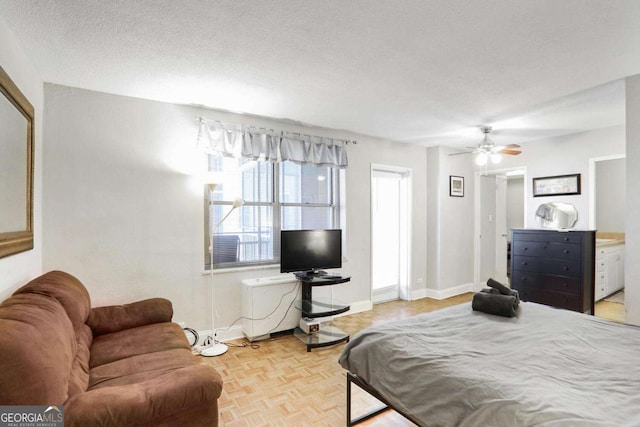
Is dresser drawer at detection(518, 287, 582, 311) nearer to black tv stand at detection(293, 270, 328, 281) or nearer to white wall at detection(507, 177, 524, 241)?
black tv stand at detection(293, 270, 328, 281)

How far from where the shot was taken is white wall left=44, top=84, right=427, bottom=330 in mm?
2664

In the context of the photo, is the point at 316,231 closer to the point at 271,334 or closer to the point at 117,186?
the point at 271,334

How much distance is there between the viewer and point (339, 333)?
349cm

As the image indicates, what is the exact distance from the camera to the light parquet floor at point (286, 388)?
2076 millimetres

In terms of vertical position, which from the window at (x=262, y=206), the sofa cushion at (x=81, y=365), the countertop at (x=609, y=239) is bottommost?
the sofa cushion at (x=81, y=365)

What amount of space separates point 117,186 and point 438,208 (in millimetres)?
4427

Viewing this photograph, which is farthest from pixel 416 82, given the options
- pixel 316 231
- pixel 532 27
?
pixel 316 231

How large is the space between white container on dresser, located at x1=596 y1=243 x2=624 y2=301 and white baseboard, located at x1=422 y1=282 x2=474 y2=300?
1768mm

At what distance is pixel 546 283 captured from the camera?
404cm

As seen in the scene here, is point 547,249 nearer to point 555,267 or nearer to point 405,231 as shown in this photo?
point 555,267

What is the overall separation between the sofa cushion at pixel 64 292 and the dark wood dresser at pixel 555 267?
16.0 ft

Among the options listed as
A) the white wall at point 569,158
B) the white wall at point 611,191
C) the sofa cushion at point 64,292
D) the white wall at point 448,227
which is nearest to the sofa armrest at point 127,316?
the sofa cushion at point 64,292

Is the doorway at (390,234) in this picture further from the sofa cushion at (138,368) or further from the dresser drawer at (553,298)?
the sofa cushion at (138,368)

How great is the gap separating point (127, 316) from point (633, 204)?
4320 mm
